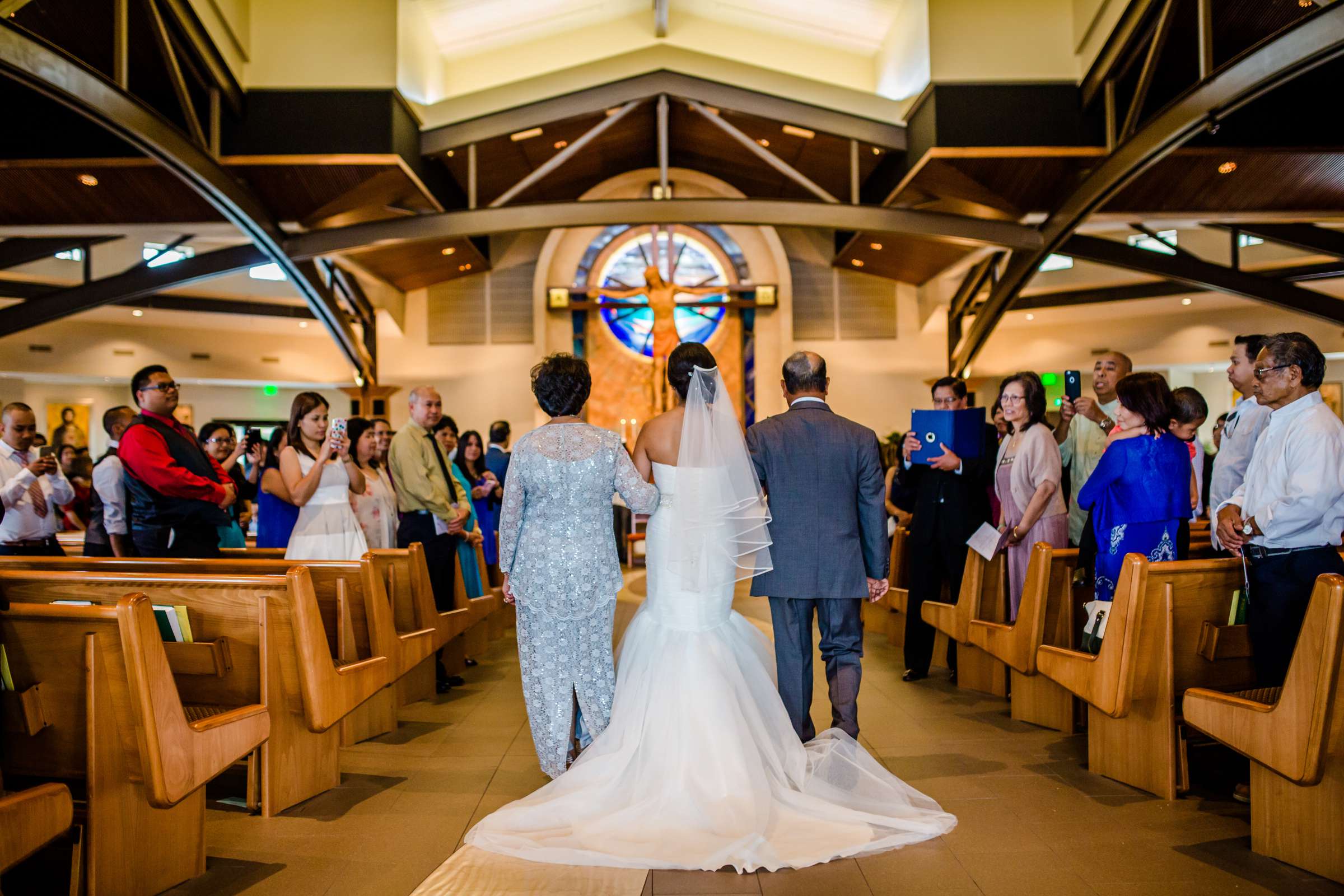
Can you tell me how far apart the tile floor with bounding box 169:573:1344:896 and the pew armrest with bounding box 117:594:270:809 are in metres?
0.37

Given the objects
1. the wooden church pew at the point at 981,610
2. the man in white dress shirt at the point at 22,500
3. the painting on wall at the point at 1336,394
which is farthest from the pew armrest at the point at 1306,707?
the painting on wall at the point at 1336,394

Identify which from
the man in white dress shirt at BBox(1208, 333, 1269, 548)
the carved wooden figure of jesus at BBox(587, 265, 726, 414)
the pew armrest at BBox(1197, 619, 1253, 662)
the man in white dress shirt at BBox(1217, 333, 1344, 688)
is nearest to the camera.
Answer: the man in white dress shirt at BBox(1217, 333, 1344, 688)

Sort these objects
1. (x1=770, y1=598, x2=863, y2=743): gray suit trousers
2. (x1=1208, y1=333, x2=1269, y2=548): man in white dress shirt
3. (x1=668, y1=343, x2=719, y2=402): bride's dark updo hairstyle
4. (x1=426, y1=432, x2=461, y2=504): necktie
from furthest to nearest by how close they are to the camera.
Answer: (x1=426, y1=432, x2=461, y2=504): necktie
(x1=1208, y1=333, x2=1269, y2=548): man in white dress shirt
(x1=770, y1=598, x2=863, y2=743): gray suit trousers
(x1=668, y1=343, x2=719, y2=402): bride's dark updo hairstyle

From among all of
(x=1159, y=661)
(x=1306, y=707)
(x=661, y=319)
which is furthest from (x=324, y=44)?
(x=1306, y=707)

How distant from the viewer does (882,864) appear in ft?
8.39

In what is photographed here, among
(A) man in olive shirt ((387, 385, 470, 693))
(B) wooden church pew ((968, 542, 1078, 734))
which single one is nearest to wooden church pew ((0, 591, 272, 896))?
(A) man in olive shirt ((387, 385, 470, 693))

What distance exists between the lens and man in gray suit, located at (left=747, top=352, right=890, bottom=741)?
10.9 feet

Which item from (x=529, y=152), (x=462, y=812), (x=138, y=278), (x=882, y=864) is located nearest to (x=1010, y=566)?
(x=882, y=864)

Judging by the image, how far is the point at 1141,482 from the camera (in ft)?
11.2

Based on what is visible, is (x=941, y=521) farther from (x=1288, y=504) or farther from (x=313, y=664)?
(x=313, y=664)

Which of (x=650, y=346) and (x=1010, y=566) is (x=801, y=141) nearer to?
(x=650, y=346)

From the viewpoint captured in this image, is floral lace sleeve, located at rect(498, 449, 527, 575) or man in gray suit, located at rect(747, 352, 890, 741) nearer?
floral lace sleeve, located at rect(498, 449, 527, 575)

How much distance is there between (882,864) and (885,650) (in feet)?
10.9

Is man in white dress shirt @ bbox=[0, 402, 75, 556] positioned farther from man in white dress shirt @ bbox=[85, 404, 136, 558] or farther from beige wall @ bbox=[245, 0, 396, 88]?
beige wall @ bbox=[245, 0, 396, 88]
